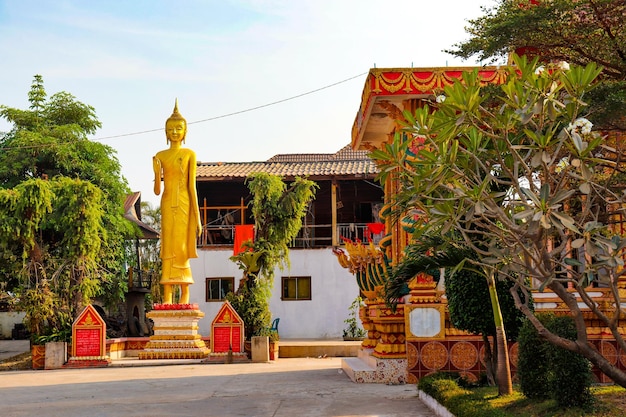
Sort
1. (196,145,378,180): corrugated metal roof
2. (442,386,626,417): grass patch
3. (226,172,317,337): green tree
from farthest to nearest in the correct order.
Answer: (196,145,378,180): corrugated metal roof
(226,172,317,337): green tree
(442,386,626,417): grass patch

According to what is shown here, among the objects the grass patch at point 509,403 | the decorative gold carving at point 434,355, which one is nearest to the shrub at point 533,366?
the grass patch at point 509,403

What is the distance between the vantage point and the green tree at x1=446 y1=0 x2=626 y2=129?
7297mm

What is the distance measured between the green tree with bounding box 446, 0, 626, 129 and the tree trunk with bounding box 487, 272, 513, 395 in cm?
202

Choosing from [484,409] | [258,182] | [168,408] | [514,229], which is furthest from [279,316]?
[514,229]

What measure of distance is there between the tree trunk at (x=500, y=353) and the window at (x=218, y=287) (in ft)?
59.5

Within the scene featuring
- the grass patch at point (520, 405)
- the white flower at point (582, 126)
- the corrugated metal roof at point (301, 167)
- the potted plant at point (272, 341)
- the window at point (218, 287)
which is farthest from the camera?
the corrugated metal roof at point (301, 167)

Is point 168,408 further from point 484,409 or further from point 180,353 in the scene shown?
point 180,353

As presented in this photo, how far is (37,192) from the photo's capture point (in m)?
18.2

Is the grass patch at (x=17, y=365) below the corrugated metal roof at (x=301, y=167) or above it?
below

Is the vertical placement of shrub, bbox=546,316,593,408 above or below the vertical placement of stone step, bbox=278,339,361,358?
above

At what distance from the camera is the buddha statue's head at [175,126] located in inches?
784

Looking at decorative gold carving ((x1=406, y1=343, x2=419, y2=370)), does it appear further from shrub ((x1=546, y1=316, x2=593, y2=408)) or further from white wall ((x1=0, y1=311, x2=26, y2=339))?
white wall ((x1=0, y1=311, x2=26, y2=339))

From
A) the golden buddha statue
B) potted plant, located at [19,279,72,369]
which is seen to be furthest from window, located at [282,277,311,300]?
potted plant, located at [19,279,72,369]

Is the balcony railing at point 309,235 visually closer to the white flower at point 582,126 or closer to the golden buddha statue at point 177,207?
the golden buddha statue at point 177,207
